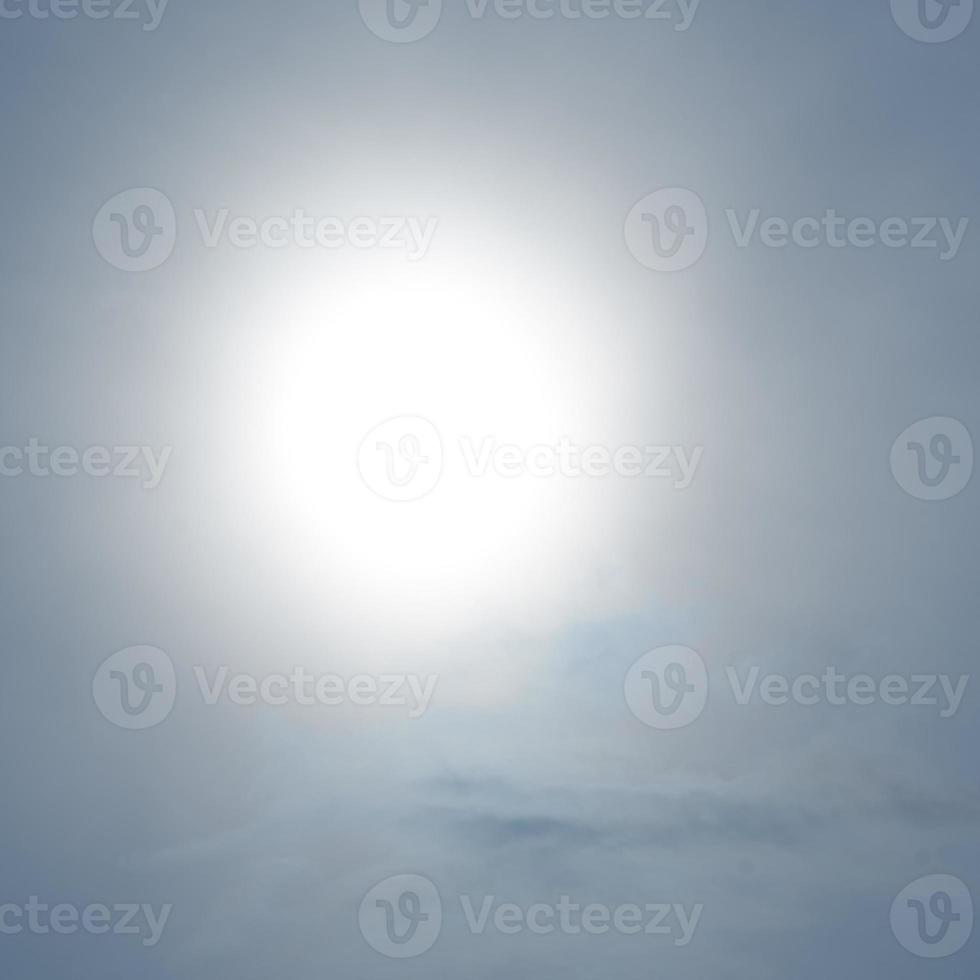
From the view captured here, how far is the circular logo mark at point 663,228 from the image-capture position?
266 cm

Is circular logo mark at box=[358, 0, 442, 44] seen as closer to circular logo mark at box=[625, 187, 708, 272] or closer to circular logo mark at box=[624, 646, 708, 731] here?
circular logo mark at box=[625, 187, 708, 272]

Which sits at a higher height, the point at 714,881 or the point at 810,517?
the point at 810,517

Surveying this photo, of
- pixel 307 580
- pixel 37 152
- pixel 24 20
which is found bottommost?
pixel 307 580

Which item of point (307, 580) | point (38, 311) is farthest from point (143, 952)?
point (38, 311)

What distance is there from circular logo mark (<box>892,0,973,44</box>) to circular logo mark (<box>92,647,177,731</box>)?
1858 millimetres

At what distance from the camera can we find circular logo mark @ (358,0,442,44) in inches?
105

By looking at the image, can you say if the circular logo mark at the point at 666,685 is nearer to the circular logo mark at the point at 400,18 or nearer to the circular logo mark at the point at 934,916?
the circular logo mark at the point at 934,916

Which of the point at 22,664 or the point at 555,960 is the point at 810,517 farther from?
the point at 22,664

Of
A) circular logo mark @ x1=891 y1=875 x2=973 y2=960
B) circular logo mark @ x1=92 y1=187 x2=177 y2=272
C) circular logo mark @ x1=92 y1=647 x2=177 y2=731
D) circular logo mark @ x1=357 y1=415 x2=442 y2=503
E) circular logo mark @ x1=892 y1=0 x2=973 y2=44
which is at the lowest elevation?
circular logo mark @ x1=891 y1=875 x2=973 y2=960

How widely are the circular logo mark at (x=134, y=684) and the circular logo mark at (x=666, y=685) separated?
→ 88 centimetres

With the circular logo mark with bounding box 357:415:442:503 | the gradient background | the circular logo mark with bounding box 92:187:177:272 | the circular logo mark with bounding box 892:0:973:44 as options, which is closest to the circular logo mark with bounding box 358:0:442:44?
the gradient background

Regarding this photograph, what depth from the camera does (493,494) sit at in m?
2.67

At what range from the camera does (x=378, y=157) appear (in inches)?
105

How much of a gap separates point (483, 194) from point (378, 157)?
0.21 m
